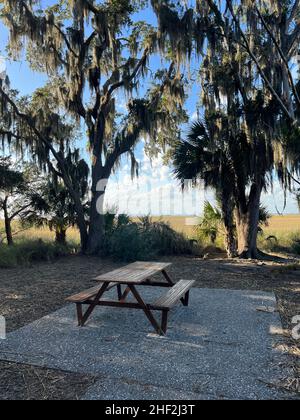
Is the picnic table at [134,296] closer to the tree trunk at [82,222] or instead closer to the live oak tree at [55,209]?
the tree trunk at [82,222]

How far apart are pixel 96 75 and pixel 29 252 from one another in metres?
6.20

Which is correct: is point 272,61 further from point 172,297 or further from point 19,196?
point 19,196

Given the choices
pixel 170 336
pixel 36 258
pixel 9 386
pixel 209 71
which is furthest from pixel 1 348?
pixel 209 71

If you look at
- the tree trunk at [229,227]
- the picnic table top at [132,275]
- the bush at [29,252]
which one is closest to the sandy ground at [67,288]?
the picnic table top at [132,275]

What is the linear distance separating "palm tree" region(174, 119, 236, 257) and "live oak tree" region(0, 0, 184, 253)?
47.7 inches

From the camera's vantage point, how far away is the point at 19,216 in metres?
14.4

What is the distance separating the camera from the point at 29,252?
410 inches

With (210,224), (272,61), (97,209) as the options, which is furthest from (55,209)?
(272,61)

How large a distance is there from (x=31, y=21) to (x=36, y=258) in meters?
7.07

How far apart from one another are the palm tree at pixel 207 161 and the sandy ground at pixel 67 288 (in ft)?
7.45

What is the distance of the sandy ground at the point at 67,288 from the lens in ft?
9.32

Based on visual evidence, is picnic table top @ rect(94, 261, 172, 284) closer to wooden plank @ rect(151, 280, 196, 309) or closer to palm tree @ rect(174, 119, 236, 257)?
wooden plank @ rect(151, 280, 196, 309)

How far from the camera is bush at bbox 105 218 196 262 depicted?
10.0 m

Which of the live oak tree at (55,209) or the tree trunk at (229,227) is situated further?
the live oak tree at (55,209)
